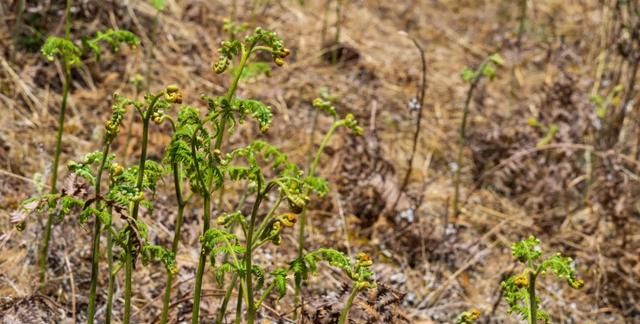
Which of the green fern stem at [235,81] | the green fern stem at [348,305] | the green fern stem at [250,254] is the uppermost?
the green fern stem at [235,81]

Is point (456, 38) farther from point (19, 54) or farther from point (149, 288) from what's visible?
point (149, 288)

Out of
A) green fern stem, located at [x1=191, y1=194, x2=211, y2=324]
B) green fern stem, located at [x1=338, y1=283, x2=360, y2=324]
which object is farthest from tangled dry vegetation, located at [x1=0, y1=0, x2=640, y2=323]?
green fern stem, located at [x1=191, y1=194, x2=211, y2=324]

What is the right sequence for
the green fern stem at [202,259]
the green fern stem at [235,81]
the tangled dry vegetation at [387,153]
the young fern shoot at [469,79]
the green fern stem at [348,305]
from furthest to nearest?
the young fern shoot at [469,79]
the tangled dry vegetation at [387,153]
the green fern stem at [348,305]
the green fern stem at [202,259]
the green fern stem at [235,81]

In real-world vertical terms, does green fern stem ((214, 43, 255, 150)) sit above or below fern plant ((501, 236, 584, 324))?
above

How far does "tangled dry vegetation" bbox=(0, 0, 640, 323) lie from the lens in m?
3.72

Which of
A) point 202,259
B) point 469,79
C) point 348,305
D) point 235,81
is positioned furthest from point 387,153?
point 235,81

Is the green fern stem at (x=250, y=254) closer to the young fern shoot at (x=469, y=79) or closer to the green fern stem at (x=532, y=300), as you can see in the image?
the green fern stem at (x=532, y=300)

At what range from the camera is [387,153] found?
507 centimetres

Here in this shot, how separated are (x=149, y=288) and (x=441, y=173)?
7.67ft

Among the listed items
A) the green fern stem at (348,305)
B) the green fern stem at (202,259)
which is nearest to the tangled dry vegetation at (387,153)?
the green fern stem at (348,305)

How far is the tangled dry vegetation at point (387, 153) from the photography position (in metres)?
3.72

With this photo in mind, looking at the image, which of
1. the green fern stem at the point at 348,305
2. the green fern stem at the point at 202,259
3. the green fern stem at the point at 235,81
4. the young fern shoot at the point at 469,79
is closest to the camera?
the green fern stem at the point at 235,81

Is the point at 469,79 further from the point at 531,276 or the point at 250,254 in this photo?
the point at 250,254

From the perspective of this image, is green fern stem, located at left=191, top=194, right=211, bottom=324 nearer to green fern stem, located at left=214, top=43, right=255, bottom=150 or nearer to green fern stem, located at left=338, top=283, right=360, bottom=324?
green fern stem, located at left=214, top=43, right=255, bottom=150
